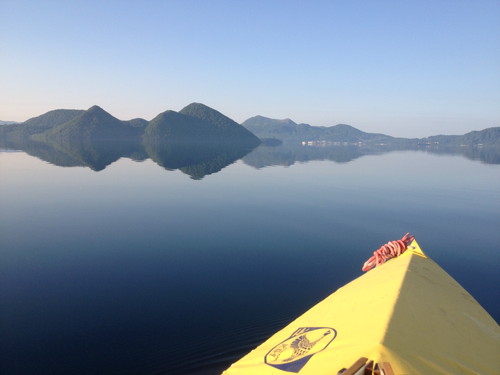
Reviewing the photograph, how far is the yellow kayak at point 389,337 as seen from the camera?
4.97 metres

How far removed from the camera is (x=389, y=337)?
5.31 metres

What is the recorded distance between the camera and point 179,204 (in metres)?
26.9

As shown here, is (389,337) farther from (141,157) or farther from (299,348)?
(141,157)

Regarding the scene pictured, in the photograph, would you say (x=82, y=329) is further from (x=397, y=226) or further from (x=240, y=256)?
(x=397, y=226)

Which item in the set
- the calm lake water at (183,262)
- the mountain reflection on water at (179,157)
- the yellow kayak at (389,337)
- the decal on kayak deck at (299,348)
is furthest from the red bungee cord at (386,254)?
the mountain reflection on water at (179,157)

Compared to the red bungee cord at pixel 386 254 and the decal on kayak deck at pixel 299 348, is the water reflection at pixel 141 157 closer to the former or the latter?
the red bungee cord at pixel 386 254

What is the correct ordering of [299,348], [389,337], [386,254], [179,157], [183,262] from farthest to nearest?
[179,157], [183,262], [386,254], [299,348], [389,337]

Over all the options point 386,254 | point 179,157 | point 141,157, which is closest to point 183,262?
point 386,254

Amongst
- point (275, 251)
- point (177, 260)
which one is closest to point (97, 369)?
point (177, 260)

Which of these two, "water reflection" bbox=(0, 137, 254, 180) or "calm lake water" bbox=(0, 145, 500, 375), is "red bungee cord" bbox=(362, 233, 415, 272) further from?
"water reflection" bbox=(0, 137, 254, 180)

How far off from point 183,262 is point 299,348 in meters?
9.58

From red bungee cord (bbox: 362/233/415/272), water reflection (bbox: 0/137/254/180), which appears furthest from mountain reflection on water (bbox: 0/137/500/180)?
red bungee cord (bbox: 362/233/415/272)

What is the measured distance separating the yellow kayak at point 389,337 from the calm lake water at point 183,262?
2364mm

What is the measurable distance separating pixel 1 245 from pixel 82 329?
11374mm
